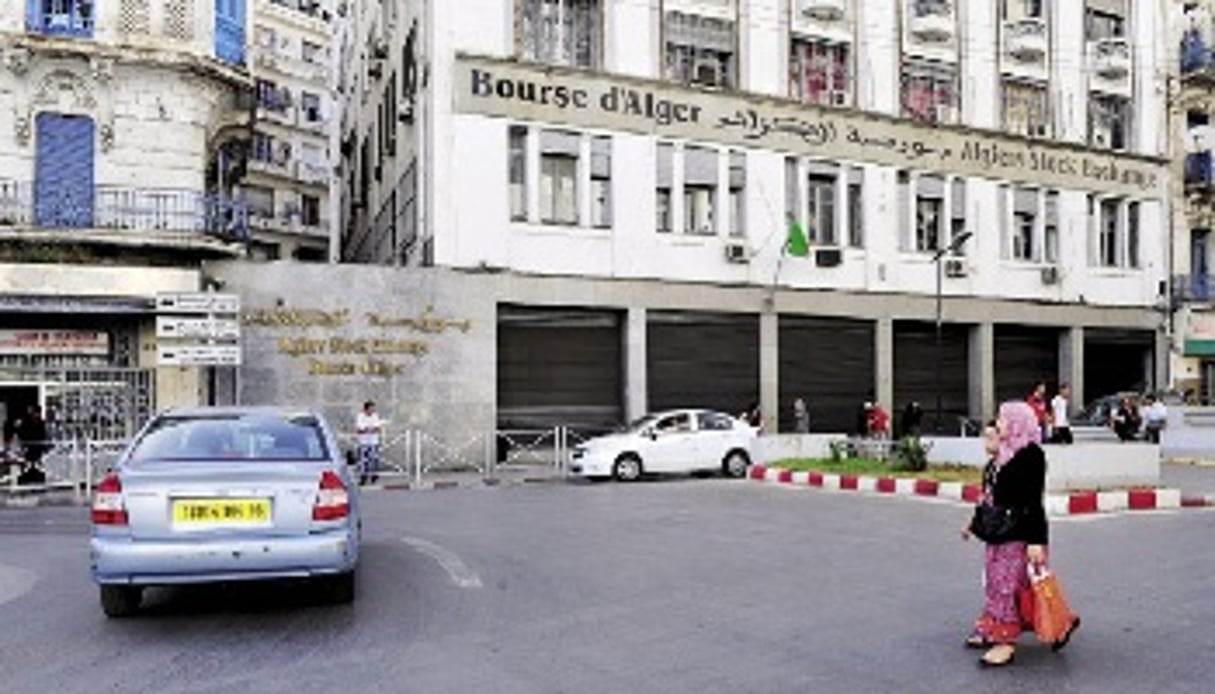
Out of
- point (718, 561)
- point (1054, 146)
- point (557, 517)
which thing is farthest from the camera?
point (1054, 146)

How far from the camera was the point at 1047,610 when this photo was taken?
685 cm

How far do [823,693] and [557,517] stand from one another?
9.48 metres

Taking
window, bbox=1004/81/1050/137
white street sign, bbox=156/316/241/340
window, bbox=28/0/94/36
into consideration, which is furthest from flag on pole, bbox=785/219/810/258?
window, bbox=28/0/94/36

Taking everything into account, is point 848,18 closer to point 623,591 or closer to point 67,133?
point 67,133

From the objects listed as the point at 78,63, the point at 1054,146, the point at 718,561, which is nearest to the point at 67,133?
the point at 78,63

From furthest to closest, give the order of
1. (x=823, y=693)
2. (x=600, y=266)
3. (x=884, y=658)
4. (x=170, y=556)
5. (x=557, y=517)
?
(x=600, y=266) → (x=557, y=517) → (x=170, y=556) → (x=884, y=658) → (x=823, y=693)

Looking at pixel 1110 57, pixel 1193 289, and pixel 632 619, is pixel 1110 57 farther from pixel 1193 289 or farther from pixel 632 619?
pixel 632 619

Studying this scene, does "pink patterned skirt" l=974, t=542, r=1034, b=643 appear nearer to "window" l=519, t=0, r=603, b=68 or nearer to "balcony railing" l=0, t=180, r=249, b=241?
"balcony railing" l=0, t=180, r=249, b=241

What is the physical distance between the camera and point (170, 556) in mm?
7828

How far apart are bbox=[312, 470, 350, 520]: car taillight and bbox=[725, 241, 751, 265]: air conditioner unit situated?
2195cm

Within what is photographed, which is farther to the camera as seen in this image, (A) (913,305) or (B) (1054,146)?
(B) (1054,146)

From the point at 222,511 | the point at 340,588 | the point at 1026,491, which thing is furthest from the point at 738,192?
the point at 1026,491

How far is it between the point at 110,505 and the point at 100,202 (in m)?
17.5

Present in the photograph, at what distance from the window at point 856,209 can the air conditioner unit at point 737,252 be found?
3.81m
